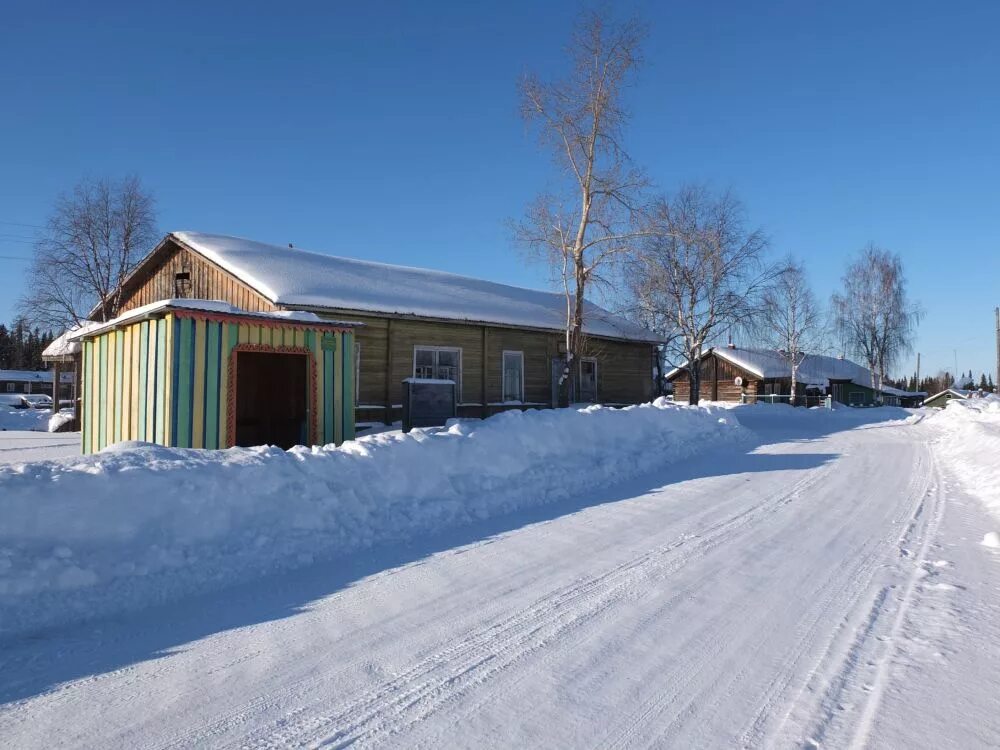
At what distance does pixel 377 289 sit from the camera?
17.1 m

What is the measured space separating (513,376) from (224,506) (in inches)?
547

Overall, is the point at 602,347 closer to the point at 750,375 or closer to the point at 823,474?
the point at 823,474

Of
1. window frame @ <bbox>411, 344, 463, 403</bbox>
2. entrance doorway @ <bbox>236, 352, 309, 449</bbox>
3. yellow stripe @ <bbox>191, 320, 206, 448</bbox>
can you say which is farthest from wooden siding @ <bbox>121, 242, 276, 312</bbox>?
yellow stripe @ <bbox>191, 320, 206, 448</bbox>

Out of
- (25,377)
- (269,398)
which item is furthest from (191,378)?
(25,377)

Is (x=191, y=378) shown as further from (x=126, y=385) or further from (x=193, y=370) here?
(x=126, y=385)

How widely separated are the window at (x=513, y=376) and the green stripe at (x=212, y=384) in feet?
33.7

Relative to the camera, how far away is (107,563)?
4.63 metres

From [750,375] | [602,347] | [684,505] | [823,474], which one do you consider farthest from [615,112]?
[750,375]

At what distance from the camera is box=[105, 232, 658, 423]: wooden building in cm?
1540

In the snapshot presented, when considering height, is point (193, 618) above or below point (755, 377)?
below

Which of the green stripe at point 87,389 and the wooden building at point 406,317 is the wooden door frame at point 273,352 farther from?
the wooden building at point 406,317

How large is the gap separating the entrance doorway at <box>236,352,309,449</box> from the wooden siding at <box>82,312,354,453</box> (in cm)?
281

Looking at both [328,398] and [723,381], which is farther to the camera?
[723,381]

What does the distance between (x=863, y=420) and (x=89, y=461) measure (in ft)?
90.0
